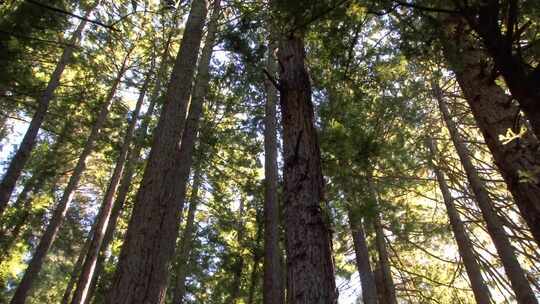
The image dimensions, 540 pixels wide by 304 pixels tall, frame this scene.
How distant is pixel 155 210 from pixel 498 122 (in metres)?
4.50

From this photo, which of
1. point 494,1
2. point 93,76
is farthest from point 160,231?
point 93,76

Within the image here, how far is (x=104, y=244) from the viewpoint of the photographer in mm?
12531

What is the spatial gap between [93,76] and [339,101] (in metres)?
9.94

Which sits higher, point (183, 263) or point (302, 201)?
point (183, 263)

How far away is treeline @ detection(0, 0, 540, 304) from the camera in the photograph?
3596 millimetres

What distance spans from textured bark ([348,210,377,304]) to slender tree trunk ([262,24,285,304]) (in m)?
1.89

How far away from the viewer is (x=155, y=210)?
5.28m

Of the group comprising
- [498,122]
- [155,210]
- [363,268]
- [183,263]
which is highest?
[183,263]

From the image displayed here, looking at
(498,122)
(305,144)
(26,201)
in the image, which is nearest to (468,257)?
(498,122)

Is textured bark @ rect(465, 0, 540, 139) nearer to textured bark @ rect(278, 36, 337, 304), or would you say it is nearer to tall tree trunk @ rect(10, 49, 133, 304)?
textured bark @ rect(278, 36, 337, 304)

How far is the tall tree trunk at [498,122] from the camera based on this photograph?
3393 mm

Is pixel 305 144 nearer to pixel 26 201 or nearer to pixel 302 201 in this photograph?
pixel 302 201

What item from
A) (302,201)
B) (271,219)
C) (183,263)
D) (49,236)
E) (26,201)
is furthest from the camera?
(26,201)

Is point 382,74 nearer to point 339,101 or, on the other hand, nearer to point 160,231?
point 339,101
